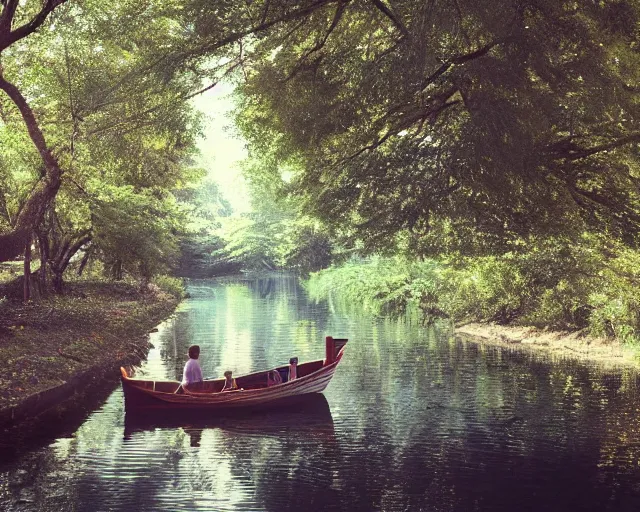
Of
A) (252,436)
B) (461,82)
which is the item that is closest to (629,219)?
(461,82)

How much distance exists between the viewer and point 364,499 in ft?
37.1

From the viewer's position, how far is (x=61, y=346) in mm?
21688

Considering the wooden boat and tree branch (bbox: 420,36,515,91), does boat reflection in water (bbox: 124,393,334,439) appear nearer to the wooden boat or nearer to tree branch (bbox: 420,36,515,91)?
the wooden boat

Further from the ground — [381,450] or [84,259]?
[84,259]

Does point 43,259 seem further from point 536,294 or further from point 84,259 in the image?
point 536,294

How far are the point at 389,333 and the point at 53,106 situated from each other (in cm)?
1515

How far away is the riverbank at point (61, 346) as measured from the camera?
17.6 metres

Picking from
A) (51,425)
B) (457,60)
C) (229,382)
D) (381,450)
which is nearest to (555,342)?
(457,60)

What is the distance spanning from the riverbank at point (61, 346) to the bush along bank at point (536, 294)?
36.7ft

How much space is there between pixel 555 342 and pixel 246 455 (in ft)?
55.3

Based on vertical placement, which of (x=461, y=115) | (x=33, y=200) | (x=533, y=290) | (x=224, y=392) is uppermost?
(x=461, y=115)

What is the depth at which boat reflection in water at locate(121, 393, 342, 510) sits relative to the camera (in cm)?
1140

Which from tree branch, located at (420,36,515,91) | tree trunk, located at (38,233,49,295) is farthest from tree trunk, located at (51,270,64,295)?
tree branch, located at (420,36,515,91)

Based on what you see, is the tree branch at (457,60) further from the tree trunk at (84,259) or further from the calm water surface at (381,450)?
the tree trunk at (84,259)
